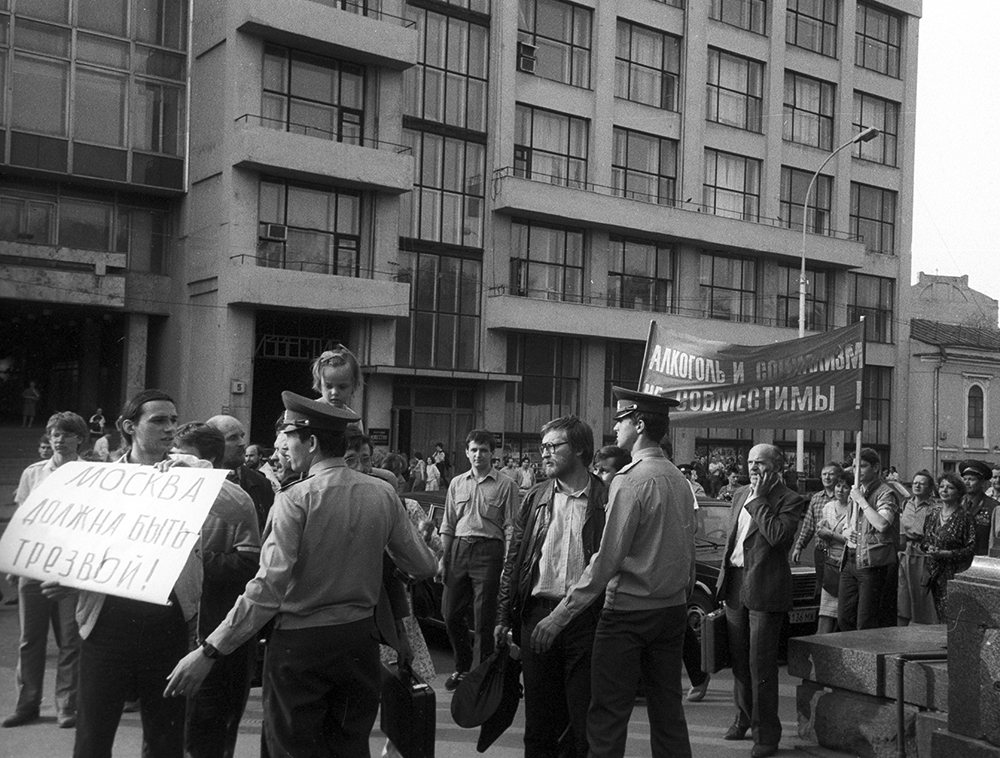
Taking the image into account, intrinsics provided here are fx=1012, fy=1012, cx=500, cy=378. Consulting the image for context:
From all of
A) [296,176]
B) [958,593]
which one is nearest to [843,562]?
[958,593]

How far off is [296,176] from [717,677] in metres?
19.2

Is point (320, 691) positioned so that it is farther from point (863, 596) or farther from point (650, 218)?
point (650, 218)

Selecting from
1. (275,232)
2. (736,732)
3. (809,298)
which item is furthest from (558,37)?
(736,732)

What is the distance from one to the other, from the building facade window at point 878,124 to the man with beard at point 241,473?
119 feet

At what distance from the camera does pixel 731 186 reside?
34375 millimetres

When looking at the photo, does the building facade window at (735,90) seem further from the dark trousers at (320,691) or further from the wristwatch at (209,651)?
the wristwatch at (209,651)

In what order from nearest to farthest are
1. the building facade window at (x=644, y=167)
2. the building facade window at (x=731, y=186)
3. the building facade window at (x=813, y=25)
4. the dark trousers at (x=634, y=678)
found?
the dark trousers at (x=634, y=678) → the building facade window at (x=644, y=167) → the building facade window at (x=731, y=186) → the building facade window at (x=813, y=25)

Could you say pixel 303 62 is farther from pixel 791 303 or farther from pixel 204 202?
pixel 791 303

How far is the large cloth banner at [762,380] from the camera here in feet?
30.9

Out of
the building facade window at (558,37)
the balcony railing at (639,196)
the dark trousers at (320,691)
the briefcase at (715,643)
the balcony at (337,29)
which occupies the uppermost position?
the building facade window at (558,37)

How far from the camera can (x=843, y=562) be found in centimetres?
852

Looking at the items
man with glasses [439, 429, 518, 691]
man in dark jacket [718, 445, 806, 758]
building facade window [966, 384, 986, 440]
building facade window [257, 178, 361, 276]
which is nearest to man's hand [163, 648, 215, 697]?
man in dark jacket [718, 445, 806, 758]

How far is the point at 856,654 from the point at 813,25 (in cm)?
3538

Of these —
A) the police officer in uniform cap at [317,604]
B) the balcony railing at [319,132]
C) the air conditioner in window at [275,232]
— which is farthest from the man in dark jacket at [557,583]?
the balcony railing at [319,132]
